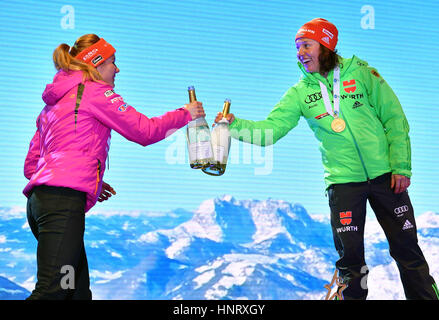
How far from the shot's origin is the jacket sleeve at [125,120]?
1744 mm

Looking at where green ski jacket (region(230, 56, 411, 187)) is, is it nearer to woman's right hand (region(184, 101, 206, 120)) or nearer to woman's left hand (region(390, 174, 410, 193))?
woman's left hand (region(390, 174, 410, 193))

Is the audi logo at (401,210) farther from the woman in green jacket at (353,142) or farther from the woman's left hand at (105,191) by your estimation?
the woman's left hand at (105,191)

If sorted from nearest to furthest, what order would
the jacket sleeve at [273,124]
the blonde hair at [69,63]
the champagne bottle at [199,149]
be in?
the blonde hair at [69,63], the champagne bottle at [199,149], the jacket sleeve at [273,124]

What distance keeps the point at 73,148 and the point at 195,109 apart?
51cm

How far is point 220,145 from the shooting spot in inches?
84.8

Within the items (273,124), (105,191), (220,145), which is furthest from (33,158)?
(273,124)

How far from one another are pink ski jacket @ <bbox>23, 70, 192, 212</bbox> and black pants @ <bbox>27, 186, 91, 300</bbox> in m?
0.04

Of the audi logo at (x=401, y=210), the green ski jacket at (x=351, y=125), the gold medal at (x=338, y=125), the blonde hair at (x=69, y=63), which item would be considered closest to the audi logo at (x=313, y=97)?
the green ski jacket at (x=351, y=125)

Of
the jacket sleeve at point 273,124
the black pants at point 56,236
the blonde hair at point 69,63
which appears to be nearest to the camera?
the black pants at point 56,236

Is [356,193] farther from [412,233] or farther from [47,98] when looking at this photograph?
[47,98]

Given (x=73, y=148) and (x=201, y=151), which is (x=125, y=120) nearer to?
(x=73, y=148)

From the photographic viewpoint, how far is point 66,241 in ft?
5.23
